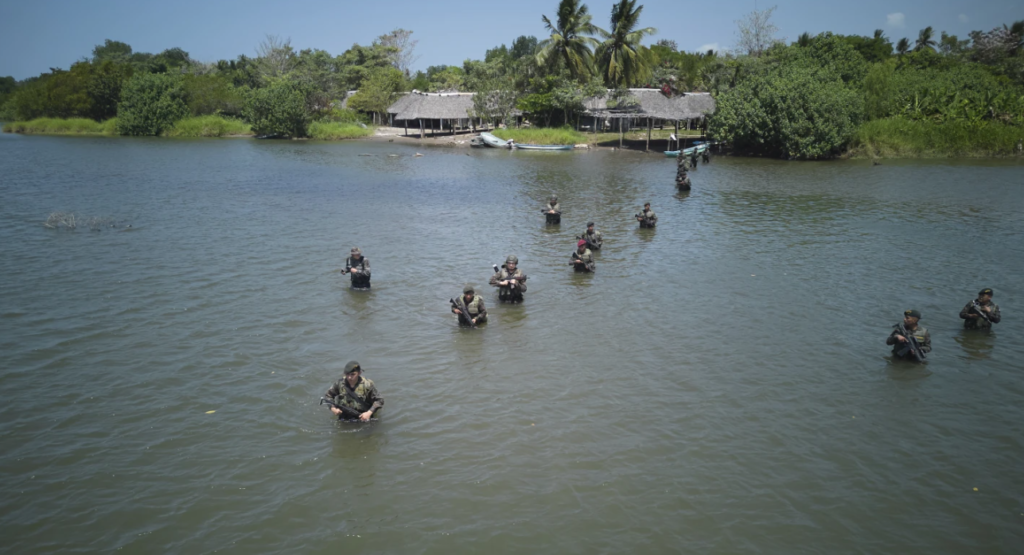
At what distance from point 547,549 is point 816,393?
6.89 meters

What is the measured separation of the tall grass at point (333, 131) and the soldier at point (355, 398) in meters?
66.9

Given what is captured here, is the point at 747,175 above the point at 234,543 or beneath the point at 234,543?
above

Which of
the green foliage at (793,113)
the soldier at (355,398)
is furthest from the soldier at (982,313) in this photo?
the green foliage at (793,113)

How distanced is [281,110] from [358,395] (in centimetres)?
6784

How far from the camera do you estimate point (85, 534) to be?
339 inches

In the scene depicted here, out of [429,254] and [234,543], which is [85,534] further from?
[429,254]

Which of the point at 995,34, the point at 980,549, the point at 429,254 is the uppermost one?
the point at 995,34

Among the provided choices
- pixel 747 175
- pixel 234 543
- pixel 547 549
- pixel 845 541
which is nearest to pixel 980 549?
pixel 845 541

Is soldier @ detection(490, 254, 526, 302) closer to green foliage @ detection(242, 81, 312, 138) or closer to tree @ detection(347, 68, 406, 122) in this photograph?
green foliage @ detection(242, 81, 312, 138)

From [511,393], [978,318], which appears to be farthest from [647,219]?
[511,393]

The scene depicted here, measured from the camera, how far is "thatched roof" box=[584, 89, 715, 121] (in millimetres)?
59781

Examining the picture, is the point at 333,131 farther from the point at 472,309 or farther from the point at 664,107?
the point at 472,309

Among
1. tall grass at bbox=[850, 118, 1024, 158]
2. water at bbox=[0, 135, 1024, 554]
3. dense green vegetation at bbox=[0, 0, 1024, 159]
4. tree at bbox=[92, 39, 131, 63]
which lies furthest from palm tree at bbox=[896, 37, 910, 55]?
tree at bbox=[92, 39, 131, 63]

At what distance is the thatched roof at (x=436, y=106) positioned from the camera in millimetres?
71938
